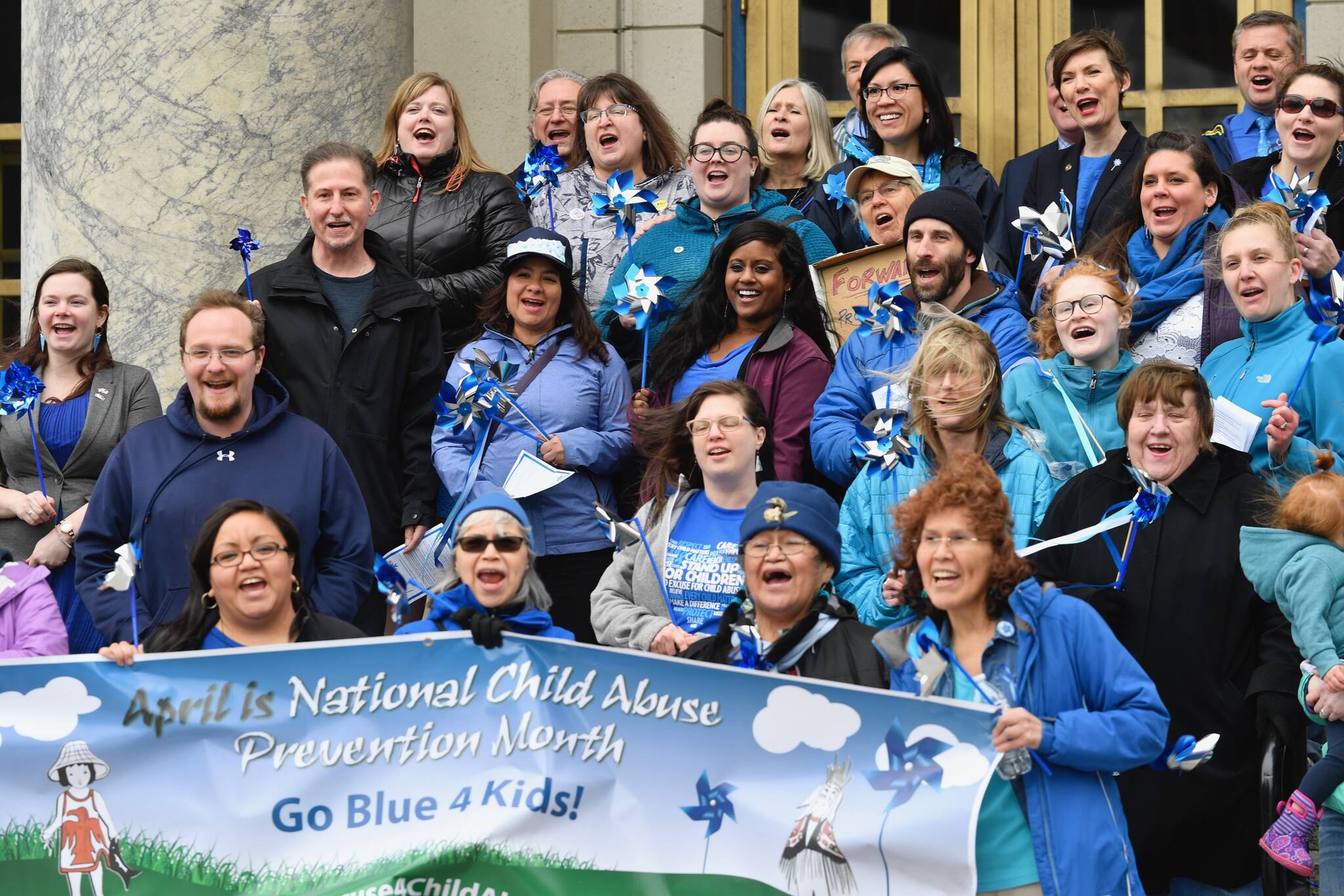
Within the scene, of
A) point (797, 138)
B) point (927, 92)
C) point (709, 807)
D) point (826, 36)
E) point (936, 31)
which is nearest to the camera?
point (709, 807)

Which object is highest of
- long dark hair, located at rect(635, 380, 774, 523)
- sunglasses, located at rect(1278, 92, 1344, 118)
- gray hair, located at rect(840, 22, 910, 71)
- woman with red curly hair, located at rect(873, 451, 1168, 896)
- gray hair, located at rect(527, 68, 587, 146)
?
gray hair, located at rect(840, 22, 910, 71)

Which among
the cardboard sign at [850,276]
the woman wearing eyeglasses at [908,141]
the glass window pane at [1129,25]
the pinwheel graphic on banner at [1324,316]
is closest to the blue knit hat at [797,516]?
the pinwheel graphic on banner at [1324,316]

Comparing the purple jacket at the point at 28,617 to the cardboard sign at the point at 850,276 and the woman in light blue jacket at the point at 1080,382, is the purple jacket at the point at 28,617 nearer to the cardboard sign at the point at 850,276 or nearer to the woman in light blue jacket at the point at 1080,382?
the cardboard sign at the point at 850,276

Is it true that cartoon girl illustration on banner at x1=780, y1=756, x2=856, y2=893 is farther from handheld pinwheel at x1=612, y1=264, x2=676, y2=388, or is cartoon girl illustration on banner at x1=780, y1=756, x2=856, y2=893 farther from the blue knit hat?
handheld pinwheel at x1=612, y1=264, x2=676, y2=388

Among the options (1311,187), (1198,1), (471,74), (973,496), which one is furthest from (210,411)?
(1198,1)

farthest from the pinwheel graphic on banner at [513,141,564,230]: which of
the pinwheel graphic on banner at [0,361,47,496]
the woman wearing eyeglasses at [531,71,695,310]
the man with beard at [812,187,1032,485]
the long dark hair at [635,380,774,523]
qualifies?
the pinwheel graphic on banner at [0,361,47,496]

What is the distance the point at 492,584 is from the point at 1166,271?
287 centimetres

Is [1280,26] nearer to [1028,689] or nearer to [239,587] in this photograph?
[1028,689]

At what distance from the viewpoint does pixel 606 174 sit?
26.8 ft

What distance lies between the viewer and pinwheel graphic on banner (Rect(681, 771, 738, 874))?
5.17 metres

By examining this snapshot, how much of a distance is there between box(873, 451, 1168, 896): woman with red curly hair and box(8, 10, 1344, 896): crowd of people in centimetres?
1

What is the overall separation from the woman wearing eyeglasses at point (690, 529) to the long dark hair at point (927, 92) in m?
2.09

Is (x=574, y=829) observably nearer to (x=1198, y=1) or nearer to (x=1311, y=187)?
(x=1311, y=187)

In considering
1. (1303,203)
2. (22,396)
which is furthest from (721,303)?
(22,396)
